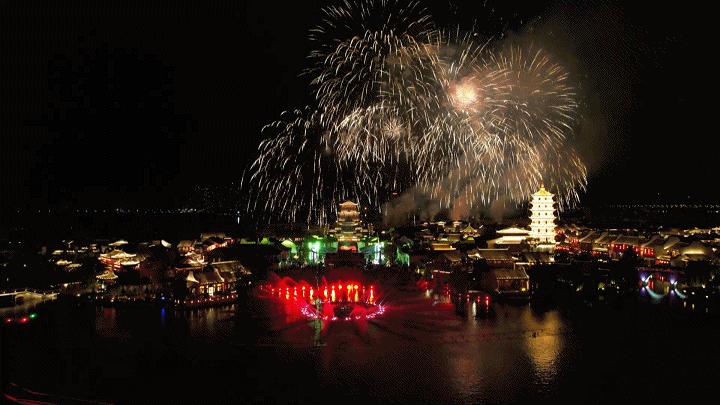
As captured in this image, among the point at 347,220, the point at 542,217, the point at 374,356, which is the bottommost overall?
the point at 374,356

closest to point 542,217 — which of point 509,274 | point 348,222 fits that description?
point 348,222

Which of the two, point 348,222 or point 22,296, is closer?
point 22,296

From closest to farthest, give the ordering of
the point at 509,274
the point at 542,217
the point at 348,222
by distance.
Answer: the point at 509,274 < the point at 542,217 < the point at 348,222

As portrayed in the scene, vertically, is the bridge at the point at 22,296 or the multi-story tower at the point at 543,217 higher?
the multi-story tower at the point at 543,217

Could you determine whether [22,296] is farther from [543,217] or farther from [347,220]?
[543,217]

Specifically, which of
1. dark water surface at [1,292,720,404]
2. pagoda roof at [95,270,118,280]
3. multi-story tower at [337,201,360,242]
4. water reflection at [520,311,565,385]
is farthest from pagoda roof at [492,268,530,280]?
multi-story tower at [337,201,360,242]

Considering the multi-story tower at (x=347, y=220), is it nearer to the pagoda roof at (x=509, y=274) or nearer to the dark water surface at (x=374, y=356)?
the pagoda roof at (x=509, y=274)

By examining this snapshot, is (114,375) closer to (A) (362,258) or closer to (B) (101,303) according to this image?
(B) (101,303)

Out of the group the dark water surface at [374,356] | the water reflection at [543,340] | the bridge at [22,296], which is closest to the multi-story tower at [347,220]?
the dark water surface at [374,356]
